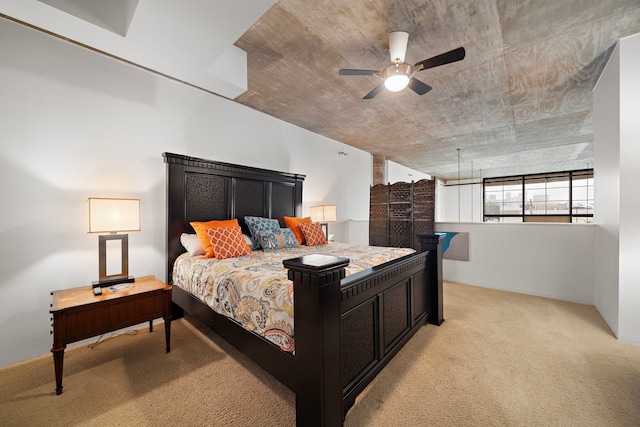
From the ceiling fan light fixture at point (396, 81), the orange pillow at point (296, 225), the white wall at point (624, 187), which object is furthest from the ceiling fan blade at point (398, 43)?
the orange pillow at point (296, 225)

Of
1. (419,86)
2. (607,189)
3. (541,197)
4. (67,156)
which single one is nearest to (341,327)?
(419,86)

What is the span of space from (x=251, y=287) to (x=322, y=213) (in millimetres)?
2952

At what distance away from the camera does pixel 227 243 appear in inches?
106

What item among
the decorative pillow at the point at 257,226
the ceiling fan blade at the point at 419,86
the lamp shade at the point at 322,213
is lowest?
the decorative pillow at the point at 257,226

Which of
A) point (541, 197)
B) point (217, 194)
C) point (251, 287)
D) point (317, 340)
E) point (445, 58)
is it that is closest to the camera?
point (317, 340)

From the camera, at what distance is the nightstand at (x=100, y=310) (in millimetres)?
1735

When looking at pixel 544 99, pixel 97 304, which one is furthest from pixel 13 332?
pixel 544 99

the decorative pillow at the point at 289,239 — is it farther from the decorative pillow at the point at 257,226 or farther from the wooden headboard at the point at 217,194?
the wooden headboard at the point at 217,194

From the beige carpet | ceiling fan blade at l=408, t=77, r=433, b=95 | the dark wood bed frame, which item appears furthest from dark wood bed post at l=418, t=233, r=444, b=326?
ceiling fan blade at l=408, t=77, r=433, b=95

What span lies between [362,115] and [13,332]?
4.71m

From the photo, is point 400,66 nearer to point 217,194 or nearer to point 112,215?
point 217,194

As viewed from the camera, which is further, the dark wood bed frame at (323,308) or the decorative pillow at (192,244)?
the decorative pillow at (192,244)

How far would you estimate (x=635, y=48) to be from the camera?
2.30 m

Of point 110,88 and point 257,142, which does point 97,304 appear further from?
point 257,142
